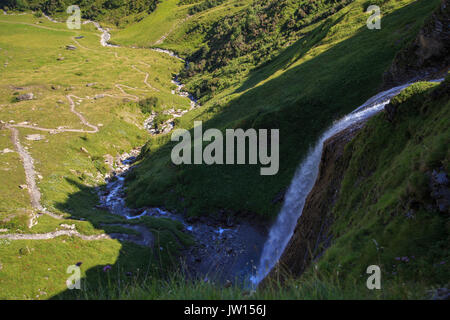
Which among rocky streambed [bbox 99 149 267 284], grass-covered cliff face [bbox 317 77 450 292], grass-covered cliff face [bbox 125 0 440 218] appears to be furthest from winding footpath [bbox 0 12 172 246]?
grass-covered cliff face [bbox 317 77 450 292]

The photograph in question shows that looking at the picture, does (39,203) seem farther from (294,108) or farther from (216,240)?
(294,108)

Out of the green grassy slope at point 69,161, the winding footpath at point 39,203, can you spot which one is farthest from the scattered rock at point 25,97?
the winding footpath at point 39,203

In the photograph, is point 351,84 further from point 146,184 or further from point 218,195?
point 146,184

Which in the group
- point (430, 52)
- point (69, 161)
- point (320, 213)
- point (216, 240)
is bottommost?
point (216, 240)

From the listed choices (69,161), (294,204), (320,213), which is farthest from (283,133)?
(69,161)

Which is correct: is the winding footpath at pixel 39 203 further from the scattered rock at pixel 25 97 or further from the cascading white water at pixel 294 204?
the scattered rock at pixel 25 97

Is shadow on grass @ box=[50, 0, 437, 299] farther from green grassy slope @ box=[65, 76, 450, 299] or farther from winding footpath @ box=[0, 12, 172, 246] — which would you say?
green grassy slope @ box=[65, 76, 450, 299]
